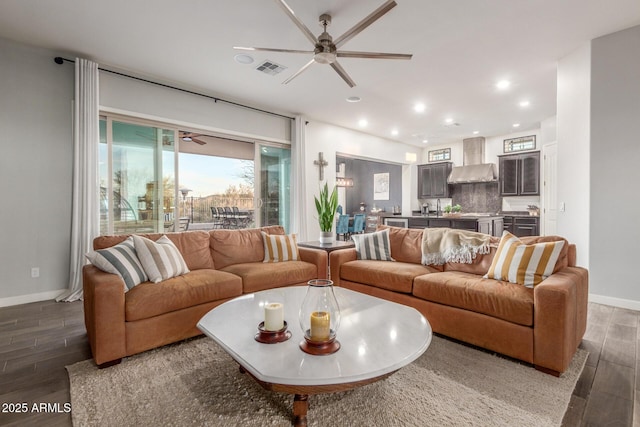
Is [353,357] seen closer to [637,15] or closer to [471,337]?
[471,337]

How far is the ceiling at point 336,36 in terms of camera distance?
9.20 ft

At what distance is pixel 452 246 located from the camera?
295cm

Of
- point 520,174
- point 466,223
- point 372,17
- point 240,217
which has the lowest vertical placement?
point 466,223

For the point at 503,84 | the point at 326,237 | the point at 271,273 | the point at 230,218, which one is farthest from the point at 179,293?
the point at 503,84

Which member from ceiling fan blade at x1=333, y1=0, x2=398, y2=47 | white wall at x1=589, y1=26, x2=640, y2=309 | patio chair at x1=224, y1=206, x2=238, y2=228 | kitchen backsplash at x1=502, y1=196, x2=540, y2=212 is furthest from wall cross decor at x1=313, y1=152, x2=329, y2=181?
kitchen backsplash at x1=502, y1=196, x2=540, y2=212

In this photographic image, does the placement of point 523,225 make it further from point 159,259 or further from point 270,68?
point 159,259

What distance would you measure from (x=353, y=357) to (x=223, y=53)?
361 cm

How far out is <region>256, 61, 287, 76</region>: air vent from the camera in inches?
153

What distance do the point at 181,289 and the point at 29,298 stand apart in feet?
8.26

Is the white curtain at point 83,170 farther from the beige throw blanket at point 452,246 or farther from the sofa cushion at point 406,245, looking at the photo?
the beige throw blanket at point 452,246

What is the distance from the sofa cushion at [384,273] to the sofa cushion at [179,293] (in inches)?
46.2

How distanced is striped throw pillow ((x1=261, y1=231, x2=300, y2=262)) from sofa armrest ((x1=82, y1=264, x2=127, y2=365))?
5.22 feet

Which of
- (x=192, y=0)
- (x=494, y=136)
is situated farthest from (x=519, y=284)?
(x=494, y=136)

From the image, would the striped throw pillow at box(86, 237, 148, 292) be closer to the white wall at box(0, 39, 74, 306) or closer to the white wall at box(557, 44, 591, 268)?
the white wall at box(0, 39, 74, 306)
